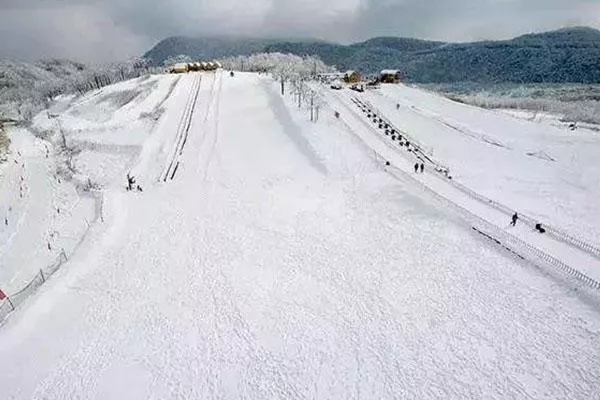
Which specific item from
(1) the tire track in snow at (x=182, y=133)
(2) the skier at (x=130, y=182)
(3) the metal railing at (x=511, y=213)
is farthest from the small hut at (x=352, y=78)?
(2) the skier at (x=130, y=182)

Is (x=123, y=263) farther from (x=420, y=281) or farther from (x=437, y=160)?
(x=437, y=160)

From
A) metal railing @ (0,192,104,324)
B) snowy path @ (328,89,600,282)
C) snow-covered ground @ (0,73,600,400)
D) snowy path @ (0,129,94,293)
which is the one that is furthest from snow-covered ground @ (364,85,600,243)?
snowy path @ (0,129,94,293)

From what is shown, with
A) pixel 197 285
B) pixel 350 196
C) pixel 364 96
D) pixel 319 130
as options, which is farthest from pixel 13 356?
pixel 364 96

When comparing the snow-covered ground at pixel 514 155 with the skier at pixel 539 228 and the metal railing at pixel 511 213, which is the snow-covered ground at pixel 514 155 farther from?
the skier at pixel 539 228

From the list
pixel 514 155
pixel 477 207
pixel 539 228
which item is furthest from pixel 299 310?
pixel 514 155

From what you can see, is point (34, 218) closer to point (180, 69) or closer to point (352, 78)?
point (352, 78)
